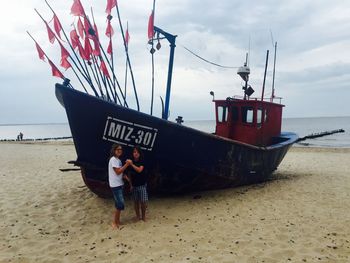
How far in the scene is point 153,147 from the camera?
691 centimetres

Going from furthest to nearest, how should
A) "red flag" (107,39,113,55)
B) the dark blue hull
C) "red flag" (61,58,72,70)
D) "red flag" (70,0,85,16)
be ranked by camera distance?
"red flag" (107,39,113,55)
"red flag" (61,58,72,70)
"red flag" (70,0,85,16)
the dark blue hull

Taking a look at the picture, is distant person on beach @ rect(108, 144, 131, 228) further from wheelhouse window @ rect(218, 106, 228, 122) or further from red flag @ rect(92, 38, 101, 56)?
wheelhouse window @ rect(218, 106, 228, 122)

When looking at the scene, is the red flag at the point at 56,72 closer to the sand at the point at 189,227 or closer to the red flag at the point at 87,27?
the red flag at the point at 87,27

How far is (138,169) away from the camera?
6172 millimetres

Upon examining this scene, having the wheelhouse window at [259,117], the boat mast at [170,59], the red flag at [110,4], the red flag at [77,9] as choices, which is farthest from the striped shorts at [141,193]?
the wheelhouse window at [259,117]

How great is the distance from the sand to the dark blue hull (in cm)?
59

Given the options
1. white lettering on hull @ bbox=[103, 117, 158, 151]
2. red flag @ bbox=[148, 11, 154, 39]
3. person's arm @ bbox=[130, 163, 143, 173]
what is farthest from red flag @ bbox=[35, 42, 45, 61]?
person's arm @ bbox=[130, 163, 143, 173]

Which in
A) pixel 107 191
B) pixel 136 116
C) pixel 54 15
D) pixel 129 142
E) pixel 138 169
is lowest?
pixel 107 191

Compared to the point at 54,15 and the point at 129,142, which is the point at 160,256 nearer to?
the point at 129,142

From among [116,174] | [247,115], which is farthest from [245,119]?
[116,174]

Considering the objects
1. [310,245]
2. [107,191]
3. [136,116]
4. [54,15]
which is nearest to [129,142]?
[136,116]

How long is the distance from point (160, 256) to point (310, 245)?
7.77 ft

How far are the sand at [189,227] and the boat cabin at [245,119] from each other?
5.11 ft

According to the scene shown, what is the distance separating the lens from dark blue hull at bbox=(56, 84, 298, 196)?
6566 millimetres
